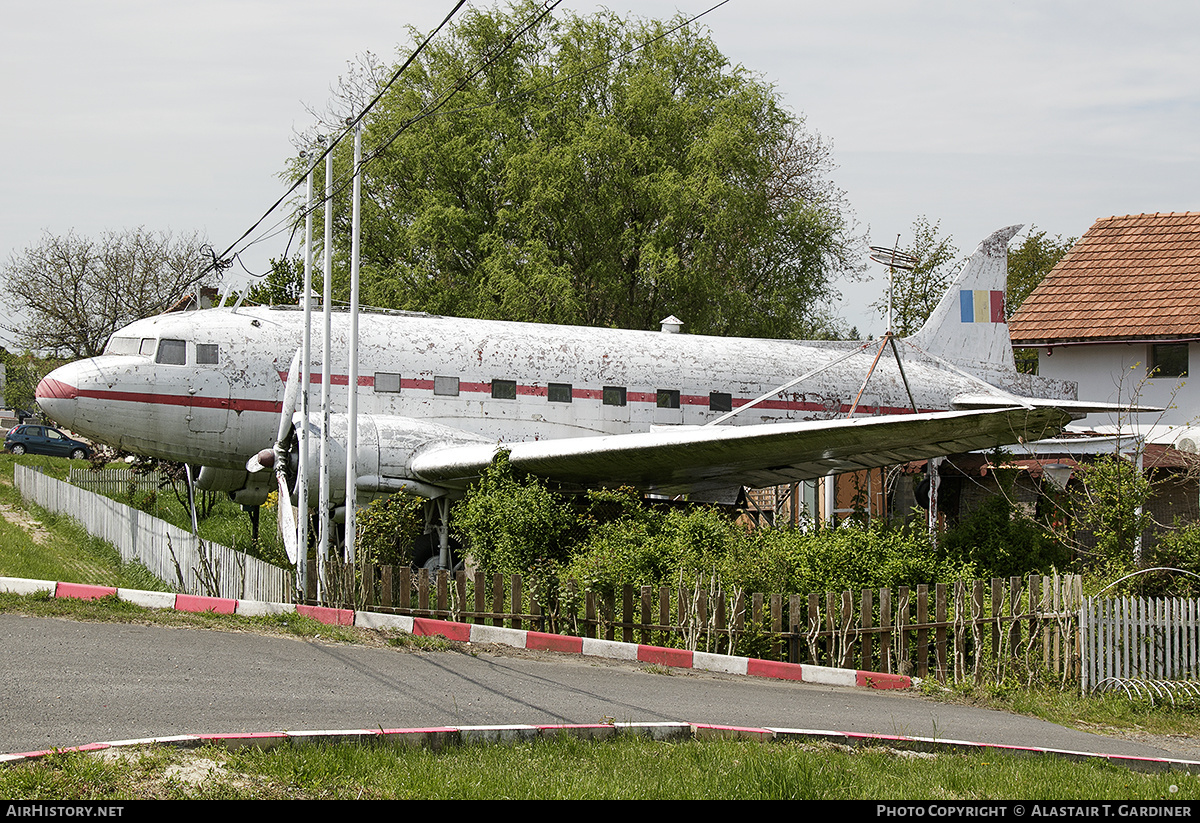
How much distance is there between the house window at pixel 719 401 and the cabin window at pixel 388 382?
570 cm

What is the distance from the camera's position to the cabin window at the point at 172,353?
16.1 metres

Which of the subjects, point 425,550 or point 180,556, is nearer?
point 425,550

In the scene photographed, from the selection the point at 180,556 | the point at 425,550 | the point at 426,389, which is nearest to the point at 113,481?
the point at 180,556

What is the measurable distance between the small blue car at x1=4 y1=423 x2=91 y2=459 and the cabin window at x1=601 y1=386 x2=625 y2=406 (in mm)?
35759

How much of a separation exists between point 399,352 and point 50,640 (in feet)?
27.0

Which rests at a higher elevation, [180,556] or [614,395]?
[614,395]

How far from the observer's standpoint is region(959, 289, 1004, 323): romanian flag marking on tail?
71.5 feet

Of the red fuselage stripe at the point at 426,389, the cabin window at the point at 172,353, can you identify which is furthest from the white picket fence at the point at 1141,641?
the cabin window at the point at 172,353

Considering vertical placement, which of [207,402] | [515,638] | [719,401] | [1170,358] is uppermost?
[1170,358]

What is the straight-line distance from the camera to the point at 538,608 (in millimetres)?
12570

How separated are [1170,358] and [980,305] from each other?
7085 mm

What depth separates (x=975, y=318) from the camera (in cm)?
2195

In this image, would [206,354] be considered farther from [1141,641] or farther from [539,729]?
[1141,641]

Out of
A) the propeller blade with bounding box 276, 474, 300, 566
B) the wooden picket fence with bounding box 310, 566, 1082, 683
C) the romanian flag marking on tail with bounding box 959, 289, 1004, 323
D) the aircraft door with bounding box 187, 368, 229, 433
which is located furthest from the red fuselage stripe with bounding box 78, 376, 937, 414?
the wooden picket fence with bounding box 310, 566, 1082, 683
